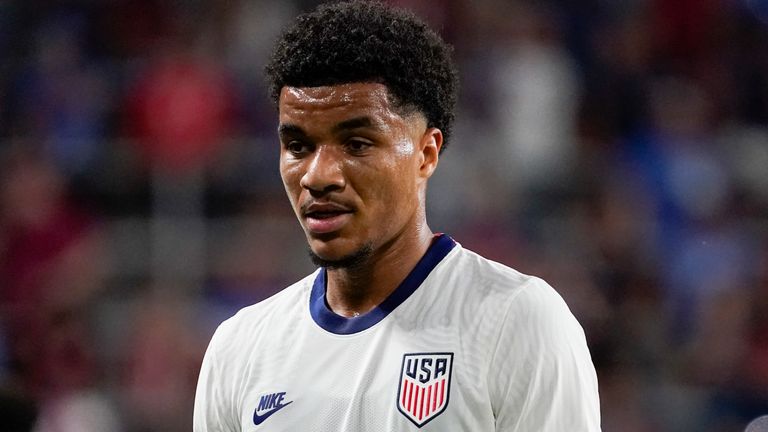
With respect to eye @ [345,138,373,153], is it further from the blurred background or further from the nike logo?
the blurred background

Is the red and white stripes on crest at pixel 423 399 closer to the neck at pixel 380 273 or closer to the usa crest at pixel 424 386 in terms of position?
the usa crest at pixel 424 386

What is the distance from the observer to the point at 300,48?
102 inches

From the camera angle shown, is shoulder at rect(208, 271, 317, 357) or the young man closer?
→ the young man

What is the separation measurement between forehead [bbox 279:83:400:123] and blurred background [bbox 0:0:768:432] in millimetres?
3116

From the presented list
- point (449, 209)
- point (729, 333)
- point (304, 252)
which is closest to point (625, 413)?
point (729, 333)

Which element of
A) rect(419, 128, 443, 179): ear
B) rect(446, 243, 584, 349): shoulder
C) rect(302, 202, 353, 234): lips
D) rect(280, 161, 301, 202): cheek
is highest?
rect(419, 128, 443, 179): ear

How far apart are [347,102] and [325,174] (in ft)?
0.54

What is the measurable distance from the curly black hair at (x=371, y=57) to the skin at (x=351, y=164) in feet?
0.11

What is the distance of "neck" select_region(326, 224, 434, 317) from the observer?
2617 mm

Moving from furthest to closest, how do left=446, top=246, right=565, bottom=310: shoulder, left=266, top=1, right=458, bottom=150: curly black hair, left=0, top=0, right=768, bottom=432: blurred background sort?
left=0, top=0, right=768, bottom=432: blurred background → left=266, top=1, right=458, bottom=150: curly black hair → left=446, top=246, right=565, bottom=310: shoulder

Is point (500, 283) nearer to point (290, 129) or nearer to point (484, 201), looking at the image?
point (290, 129)

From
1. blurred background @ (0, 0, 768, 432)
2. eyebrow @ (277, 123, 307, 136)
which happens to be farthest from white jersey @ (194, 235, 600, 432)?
blurred background @ (0, 0, 768, 432)

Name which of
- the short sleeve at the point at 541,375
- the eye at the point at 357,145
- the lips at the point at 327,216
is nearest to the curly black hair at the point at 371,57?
the eye at the point at 357,145

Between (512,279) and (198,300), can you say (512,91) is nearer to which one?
(198,300)
